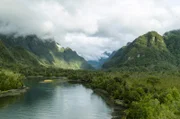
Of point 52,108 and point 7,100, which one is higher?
point 7,100

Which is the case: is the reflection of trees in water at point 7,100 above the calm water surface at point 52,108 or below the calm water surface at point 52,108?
above

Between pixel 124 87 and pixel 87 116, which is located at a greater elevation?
pixel 124 87

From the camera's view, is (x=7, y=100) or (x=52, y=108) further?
(x=7, y=100)

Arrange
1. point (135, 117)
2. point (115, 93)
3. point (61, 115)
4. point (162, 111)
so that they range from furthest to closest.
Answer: point (115, 93) < point (61, 115) < point (135, 117) < point (162, 111)

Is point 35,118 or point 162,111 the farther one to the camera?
point 35,118

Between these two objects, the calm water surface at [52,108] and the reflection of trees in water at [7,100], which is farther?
the reflection of trees in water at [7,100]

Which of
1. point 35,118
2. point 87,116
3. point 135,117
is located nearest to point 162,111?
point 135,117

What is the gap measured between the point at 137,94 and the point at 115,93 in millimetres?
26232

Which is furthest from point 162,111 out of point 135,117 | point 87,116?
point 87,116

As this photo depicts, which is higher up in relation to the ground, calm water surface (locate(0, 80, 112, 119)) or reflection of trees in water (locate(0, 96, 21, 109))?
reflection of trees in water (locate(0, 96, 21, 109))

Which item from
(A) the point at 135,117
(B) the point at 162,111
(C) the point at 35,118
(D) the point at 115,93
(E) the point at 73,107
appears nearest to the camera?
(B) the point at 162,111

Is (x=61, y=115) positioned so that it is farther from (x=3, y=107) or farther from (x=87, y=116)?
(x=3, y=107)

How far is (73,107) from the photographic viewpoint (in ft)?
554

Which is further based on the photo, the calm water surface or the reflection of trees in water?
the reflection of trees in water
